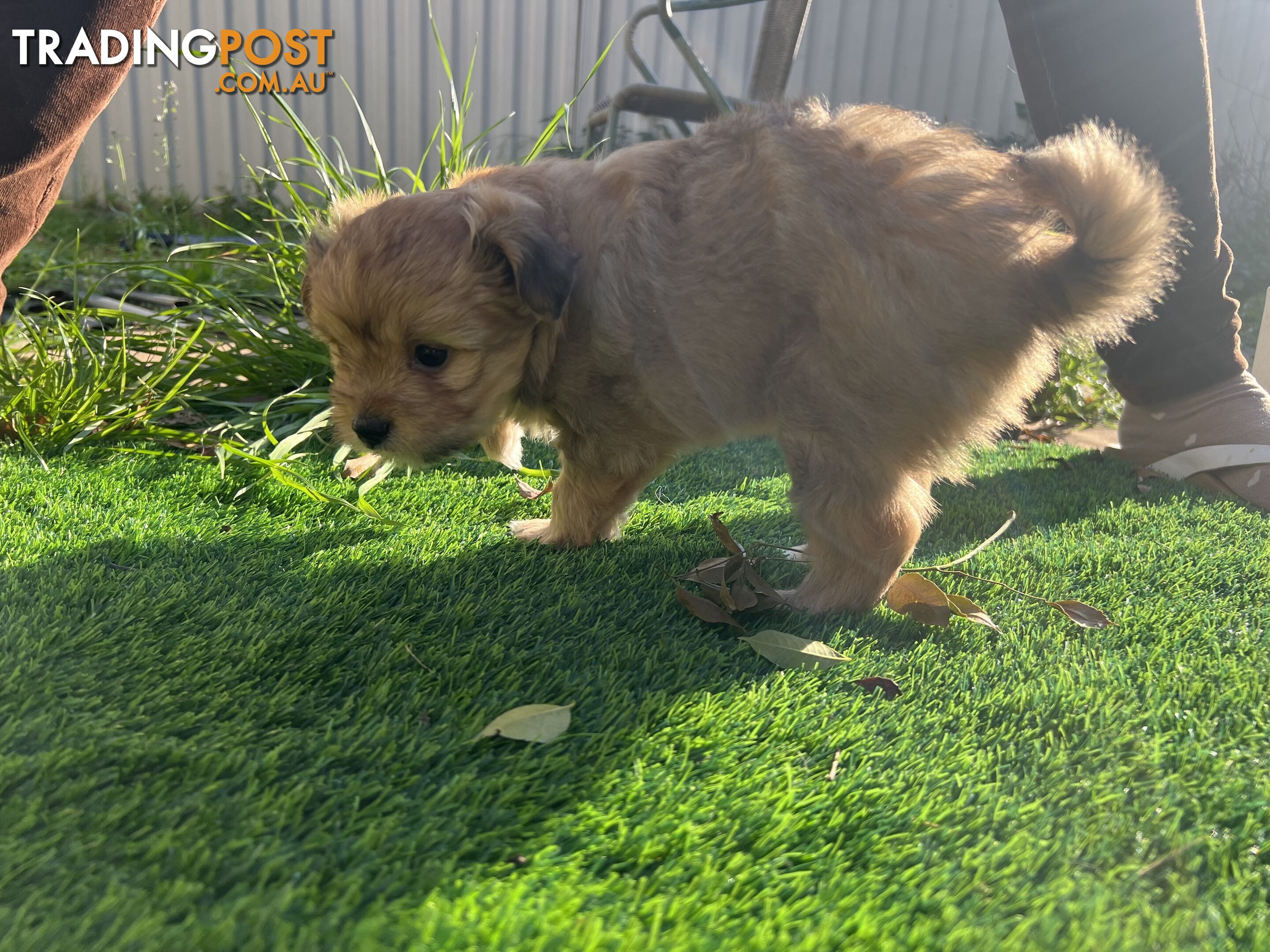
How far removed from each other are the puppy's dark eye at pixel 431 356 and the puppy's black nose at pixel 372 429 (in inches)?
6.5

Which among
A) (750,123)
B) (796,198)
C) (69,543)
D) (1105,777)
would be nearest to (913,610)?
(1105,777)

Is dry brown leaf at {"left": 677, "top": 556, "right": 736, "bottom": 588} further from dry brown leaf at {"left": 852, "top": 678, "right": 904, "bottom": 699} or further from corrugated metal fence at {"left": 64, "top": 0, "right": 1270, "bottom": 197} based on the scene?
corrugated metal fence at {"left": 64, "top": 0, "right": 1270, "bottom": 197}

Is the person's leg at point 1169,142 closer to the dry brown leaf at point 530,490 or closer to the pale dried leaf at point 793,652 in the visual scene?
the pale dried leaf at point 793,652

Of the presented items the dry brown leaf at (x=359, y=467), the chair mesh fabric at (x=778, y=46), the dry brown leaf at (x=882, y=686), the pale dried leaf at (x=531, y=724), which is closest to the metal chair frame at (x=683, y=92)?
the chair mesh fabric at (x=778, y=46)

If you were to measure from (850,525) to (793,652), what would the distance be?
0.37 m

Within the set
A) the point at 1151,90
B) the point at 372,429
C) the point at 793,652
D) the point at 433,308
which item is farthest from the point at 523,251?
the point at 1151,90

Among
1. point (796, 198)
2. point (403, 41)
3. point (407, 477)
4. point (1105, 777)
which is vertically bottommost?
point (407, 477)

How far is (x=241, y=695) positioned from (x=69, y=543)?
2.95 feet

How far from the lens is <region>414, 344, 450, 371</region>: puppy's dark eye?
6.89ft

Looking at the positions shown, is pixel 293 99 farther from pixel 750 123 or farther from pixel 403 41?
pixel 750 123

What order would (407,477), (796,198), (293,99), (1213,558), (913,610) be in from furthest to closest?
(293,99)
(407,477)
(1213,558)
(913,610)
(796,198)

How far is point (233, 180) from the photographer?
8273 millimetres

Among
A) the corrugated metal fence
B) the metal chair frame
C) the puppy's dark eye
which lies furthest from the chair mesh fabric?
the corrugated metal fence

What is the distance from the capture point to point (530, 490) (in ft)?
9.66
